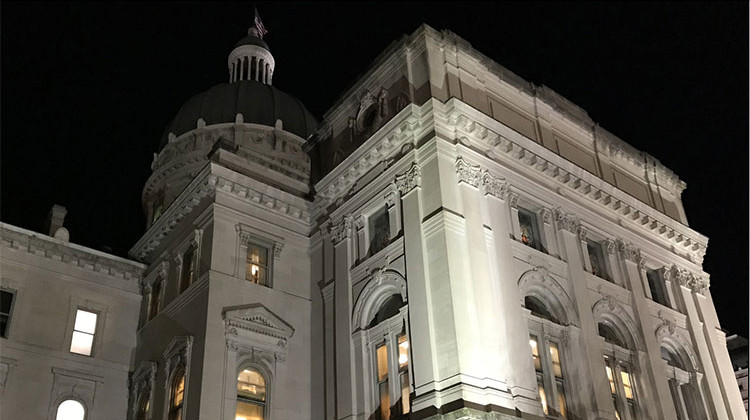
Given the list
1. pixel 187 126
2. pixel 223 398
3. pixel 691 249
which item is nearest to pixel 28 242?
pixel 223 398

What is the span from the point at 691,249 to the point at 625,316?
345 inches

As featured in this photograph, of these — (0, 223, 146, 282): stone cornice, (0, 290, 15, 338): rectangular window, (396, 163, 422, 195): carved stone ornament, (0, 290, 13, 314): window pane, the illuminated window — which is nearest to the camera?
(396, 163, 422, 195): carved stone ornament

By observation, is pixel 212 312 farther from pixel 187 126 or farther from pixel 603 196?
pixel 187 126

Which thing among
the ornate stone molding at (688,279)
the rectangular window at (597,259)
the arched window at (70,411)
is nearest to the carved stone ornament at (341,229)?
the rectangular window at (597,259)

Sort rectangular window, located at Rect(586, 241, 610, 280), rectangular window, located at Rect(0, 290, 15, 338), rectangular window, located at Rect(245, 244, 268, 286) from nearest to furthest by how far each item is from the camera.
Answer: rectangular window, located at Rect(245, 244, 268, 286) → rectangular window, located at Rect(586, 241, 610, 280) → rectangular window, located at Rect(0, 290, 15, 338)

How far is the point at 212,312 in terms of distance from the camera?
24.7m

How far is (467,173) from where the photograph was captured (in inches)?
968

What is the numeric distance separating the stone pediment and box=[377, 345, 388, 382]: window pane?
4064 mm

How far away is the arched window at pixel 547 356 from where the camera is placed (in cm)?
2275

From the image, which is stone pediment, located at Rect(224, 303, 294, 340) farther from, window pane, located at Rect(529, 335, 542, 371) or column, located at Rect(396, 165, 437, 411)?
window pane, located at Rect(529, 335, 542, 371)

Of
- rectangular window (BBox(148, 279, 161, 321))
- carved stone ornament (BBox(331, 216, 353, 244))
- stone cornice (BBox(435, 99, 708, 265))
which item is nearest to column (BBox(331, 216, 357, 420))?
carved stone ornament (BBox(331, 216, 353, 244))

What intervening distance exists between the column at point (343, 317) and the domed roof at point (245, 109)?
1821cm

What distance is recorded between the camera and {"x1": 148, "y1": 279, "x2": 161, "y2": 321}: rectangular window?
100ft

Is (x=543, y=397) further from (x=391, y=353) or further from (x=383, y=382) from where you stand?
(x=383, y=382)
